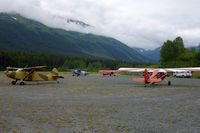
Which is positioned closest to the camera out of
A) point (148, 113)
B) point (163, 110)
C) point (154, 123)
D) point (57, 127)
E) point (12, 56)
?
point (57, 127)

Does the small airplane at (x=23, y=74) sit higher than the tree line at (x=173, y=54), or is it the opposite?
the tree line at (x=173, y=54)

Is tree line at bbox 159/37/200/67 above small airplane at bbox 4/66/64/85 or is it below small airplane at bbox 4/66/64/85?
above

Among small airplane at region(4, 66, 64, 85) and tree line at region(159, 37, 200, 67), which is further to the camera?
tree line at region(159, 37, 200, 67)

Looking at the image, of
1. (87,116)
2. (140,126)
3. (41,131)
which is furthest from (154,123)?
(41,131)

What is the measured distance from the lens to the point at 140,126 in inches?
440

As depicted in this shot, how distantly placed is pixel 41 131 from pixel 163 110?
7242 mm

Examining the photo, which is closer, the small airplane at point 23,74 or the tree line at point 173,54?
the small airplane at point 23,74

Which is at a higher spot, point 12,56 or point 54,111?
point 12,56

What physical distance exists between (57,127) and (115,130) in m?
2.03

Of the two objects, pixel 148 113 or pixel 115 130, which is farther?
pixel 148 113

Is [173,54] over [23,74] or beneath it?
over

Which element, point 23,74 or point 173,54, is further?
point 173,54

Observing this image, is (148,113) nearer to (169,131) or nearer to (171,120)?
(171,120)

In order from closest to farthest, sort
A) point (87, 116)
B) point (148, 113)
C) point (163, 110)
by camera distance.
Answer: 1. point (87, 116)
2. point (148, 113)
3. point (163, 110)
